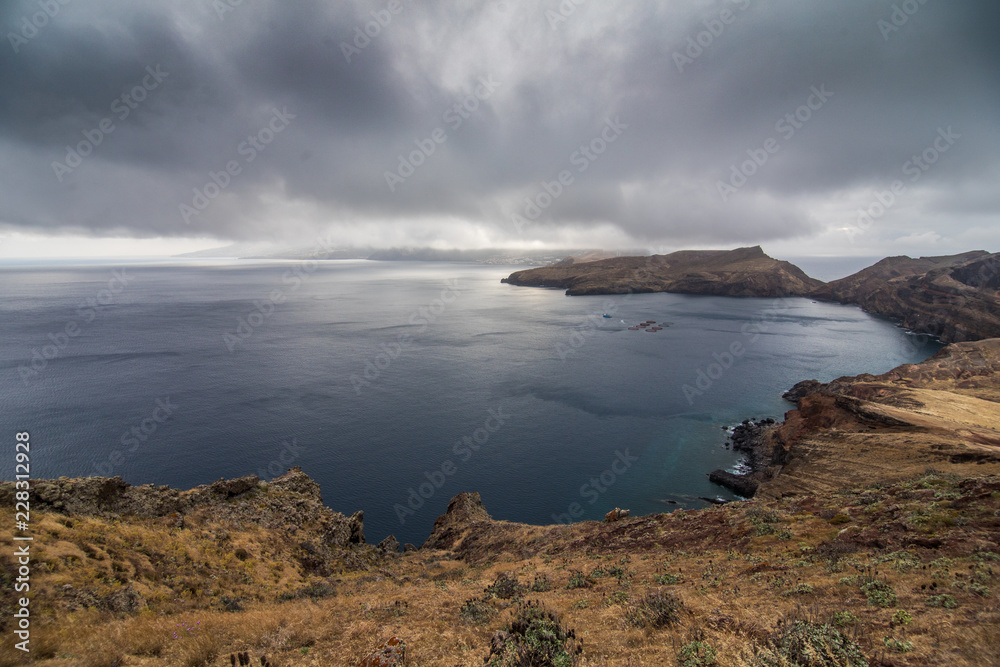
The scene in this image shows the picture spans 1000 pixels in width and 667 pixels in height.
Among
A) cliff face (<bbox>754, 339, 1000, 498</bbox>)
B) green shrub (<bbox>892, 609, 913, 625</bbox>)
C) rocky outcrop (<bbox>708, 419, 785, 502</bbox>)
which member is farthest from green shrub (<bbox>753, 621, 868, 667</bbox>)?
rocky outcrop (<bbox>708, 419, 785, 502</bbox>)

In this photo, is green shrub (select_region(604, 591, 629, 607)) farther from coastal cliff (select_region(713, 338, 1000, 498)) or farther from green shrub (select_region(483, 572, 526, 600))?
coastal cliff (select_region(713, 338, 1000, 498))

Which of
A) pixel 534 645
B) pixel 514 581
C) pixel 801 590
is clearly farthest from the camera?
pixel 514 581

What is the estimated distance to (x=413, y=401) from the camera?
216 feet

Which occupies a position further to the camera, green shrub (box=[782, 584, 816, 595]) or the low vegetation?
green shrub (box=[782, 584, 816, 595])

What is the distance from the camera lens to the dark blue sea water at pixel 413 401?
4512 cm

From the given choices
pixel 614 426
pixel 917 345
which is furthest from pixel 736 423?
pixel 917 345

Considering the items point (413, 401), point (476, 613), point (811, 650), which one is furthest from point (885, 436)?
point (413, 401)

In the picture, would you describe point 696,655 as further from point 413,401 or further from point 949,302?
point 949,302

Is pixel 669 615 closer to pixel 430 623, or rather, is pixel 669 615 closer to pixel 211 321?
pixel 430 623

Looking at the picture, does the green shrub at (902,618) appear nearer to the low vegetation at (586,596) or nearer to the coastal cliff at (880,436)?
the low vegetation at (586,596)

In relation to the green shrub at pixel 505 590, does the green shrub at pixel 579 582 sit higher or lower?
lower

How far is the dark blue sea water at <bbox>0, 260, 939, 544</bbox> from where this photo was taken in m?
45.1

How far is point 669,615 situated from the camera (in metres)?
10.2

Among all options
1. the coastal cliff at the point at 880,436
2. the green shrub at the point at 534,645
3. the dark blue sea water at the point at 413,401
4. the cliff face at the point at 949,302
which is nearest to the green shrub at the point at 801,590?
the green shrub at the point at 534,645
